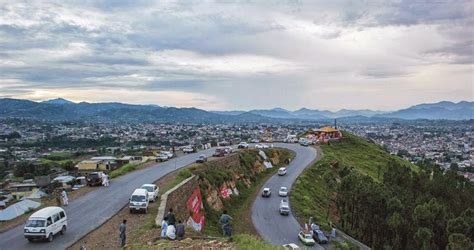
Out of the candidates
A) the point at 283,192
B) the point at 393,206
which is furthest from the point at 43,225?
the point at 283,192

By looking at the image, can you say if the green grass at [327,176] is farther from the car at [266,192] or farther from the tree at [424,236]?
the tree at [424,236]

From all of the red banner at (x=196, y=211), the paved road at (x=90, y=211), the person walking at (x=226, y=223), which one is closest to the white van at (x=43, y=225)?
the paved road at (x=90, y=211)

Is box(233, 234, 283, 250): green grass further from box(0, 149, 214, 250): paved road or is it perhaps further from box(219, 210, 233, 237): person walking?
box(0, 149, 214, 250): paved road

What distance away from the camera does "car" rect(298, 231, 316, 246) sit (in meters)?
31.1

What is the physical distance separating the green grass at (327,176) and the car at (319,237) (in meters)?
3.67

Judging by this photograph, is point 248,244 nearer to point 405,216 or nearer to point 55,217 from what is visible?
point 55,217

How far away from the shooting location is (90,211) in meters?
28.0

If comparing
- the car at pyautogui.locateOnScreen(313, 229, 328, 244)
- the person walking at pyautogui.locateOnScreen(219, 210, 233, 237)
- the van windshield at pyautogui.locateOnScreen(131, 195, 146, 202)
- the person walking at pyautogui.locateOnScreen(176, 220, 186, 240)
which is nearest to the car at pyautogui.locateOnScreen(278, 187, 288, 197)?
the car at pyautogui.locateOnScreen(313, 229, 328, 244)

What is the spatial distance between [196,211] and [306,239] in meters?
7.64

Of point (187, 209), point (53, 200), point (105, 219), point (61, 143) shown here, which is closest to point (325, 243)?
point (187, 209)

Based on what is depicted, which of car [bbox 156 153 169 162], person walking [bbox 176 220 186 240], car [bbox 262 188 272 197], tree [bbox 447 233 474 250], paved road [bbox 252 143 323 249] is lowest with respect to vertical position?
paved road [bbox 252 143 323 249]

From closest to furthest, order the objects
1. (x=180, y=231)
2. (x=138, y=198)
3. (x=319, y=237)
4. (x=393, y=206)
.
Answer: (x=180, y=231) < (x=138, y=198) < (x=319, y=237) < (x=393, y=206)

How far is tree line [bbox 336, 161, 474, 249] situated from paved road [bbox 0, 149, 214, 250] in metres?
16.5

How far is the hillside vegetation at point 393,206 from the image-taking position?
33344 millimetres
